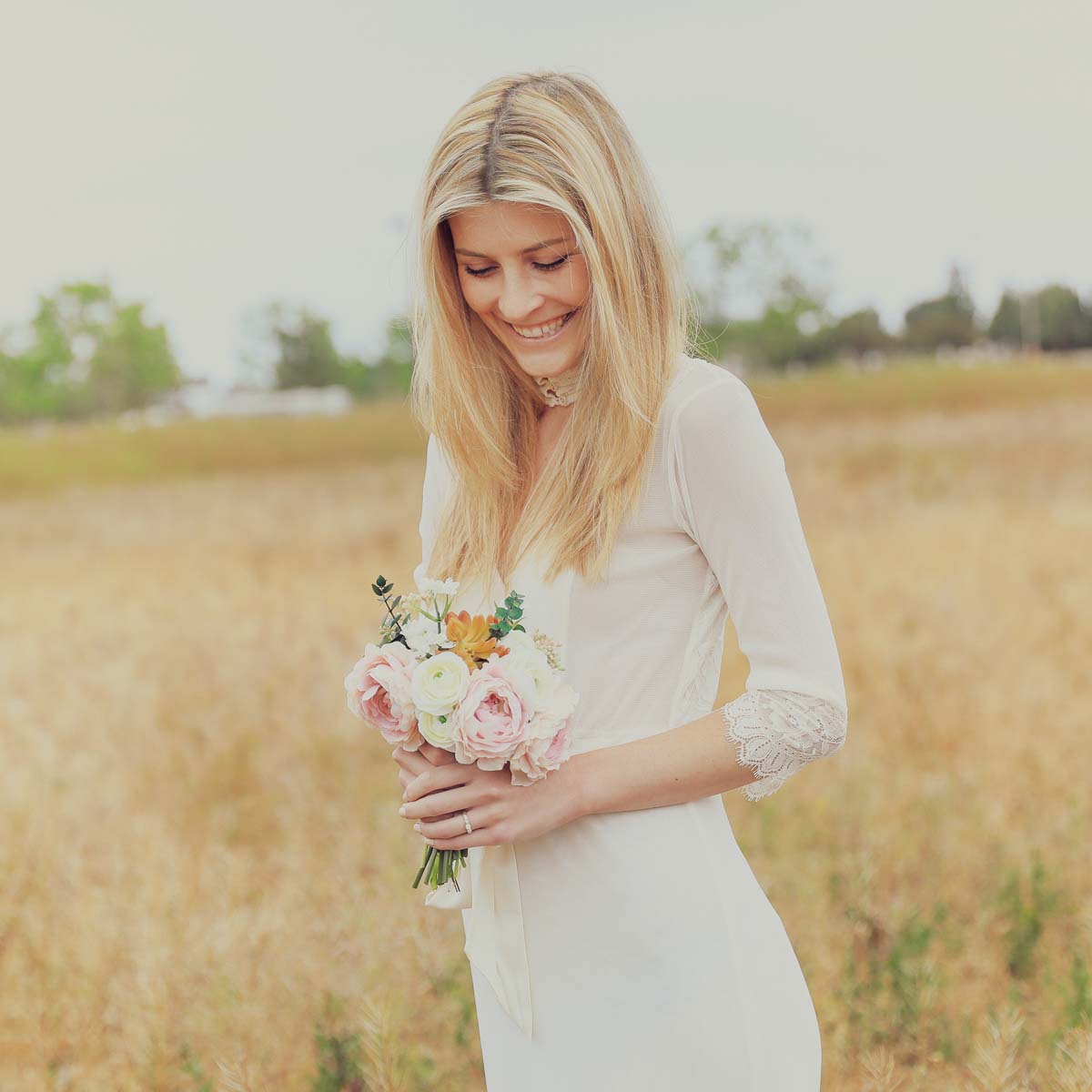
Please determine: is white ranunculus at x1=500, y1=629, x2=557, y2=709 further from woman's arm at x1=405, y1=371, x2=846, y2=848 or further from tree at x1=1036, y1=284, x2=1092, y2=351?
tree at x1=1036, y1=284, x2=1092, y2=351

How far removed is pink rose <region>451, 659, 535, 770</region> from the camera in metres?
1.64

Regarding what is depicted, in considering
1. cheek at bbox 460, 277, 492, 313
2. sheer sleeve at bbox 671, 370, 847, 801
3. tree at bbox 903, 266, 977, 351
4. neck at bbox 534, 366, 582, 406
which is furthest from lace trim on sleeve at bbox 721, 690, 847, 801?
tree at bbox 903, 266, 977, 351

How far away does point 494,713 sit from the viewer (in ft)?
5.47

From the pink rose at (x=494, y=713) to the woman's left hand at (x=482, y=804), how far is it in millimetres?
98

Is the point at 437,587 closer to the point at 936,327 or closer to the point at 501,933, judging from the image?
the point at 501,933

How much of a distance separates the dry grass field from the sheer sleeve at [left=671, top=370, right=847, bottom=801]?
0.55m

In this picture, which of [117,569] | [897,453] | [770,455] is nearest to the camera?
[770,455]

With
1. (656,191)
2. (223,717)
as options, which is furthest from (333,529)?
(656,191)

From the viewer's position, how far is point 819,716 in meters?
1.76

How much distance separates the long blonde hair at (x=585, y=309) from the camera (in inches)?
72.3

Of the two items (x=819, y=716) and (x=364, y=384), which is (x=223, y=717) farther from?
(x=364, y=384)

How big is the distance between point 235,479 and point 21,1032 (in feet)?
66.7

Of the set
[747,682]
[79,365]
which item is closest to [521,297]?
[747,682]

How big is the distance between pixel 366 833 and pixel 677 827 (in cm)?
360
